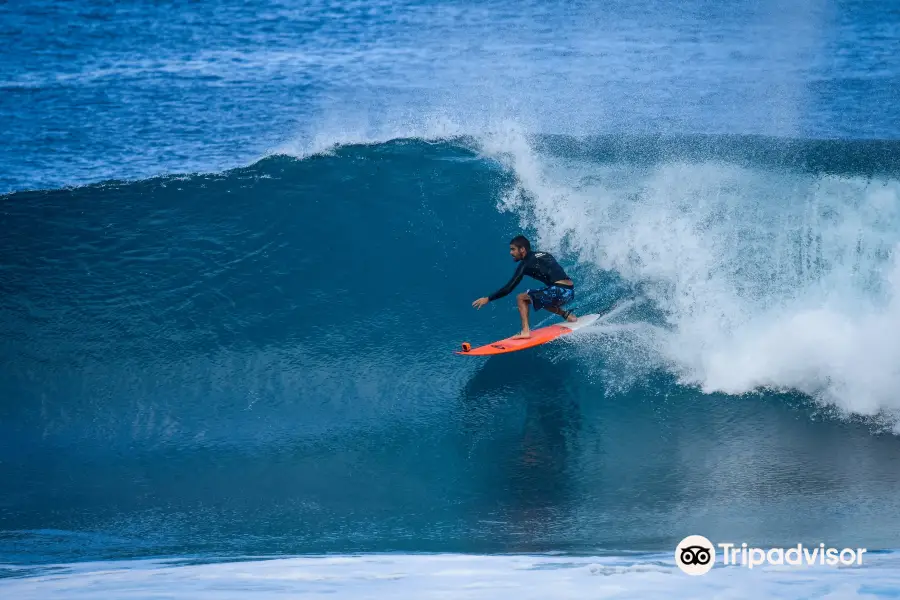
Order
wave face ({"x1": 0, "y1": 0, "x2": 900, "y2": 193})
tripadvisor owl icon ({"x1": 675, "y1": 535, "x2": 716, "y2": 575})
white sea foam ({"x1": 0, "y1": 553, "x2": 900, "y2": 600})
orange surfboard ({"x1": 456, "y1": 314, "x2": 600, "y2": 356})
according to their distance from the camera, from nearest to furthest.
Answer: white sea foam ({"x1": 0, "y1": 553, "x2": 900, "y2": 600})
tripadvisor owl icon ({"x1": 675, "y1": 535, "x2": 716, "y2": 575})
orange surfboard ({"x1": 456, "y1": 314, "x2": 600, "y2": 356})
wave face ({"x1": 0, "y1": 0, "x2": 900, "y2": 193})

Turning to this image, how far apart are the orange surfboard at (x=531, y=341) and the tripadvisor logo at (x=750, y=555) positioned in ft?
9.49

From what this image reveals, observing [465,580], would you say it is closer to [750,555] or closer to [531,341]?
[750,555]

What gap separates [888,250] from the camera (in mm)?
10602

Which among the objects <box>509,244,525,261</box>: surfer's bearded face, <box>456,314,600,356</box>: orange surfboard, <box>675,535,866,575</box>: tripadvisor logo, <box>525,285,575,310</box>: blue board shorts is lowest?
<box>675,535,866,575</box>: tripadvisor logo

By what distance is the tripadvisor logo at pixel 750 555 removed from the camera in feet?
20.3

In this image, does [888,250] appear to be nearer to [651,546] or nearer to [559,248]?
[559,248]

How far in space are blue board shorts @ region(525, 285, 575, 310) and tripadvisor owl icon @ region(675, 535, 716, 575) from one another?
3.02m

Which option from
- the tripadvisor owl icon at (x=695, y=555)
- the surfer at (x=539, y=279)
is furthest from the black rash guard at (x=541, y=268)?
the tripadvisor owl icon at (x=695, y=555)

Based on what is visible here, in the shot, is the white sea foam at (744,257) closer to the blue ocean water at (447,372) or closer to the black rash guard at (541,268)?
the blue ocean water at (447,372)

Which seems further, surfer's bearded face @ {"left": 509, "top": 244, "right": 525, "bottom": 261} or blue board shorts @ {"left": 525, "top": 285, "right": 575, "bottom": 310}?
blue board shorts @ {"left": 525, "top": 285, "right": 575, "bottom": 310}

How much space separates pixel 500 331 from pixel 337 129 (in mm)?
9903

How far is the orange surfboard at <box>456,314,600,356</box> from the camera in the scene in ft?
30.9

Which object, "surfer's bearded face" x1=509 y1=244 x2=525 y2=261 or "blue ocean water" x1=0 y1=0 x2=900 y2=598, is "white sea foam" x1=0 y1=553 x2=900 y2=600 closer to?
"blue ocean water" x1=0 y1=0 x2=900 y2=598

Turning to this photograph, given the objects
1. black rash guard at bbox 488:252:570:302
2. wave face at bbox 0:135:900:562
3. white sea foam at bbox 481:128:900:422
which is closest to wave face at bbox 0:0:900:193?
wave face at bbox 0:135:900:562
